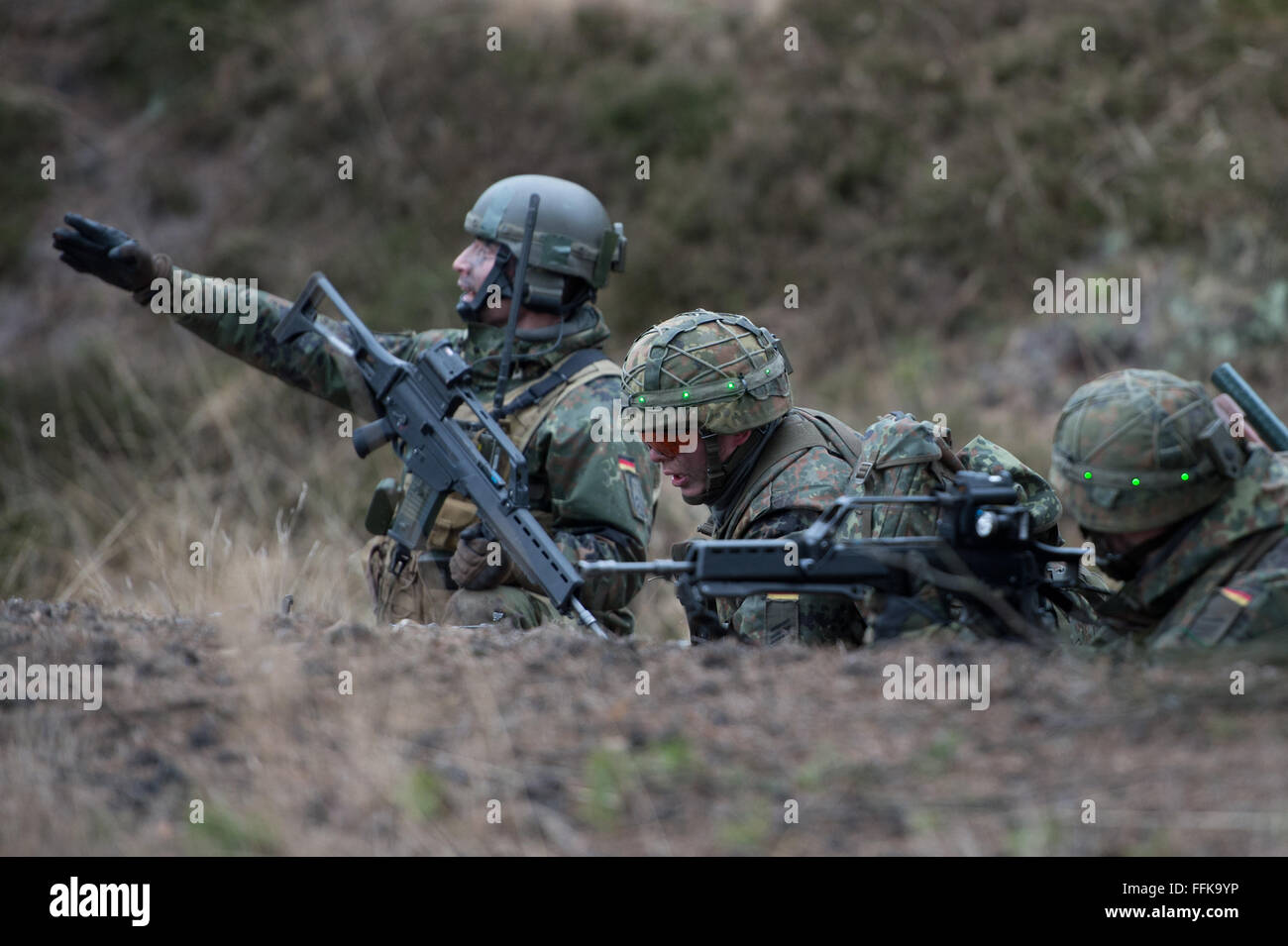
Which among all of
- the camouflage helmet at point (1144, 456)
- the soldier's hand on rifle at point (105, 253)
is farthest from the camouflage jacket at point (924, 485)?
the soldier's hand on rifle at point (105, 253)

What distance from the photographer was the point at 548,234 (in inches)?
236

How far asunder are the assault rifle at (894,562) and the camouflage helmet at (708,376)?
988 millimetres

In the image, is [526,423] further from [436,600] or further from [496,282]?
[436,600]

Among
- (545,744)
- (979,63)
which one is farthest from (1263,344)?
(545,744)

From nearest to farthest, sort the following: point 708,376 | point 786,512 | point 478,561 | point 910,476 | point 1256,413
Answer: point 1256,413 < point 910,476 < point 786,512 < point 708,376 < point 478,561

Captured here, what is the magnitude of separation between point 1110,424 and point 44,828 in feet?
9.39

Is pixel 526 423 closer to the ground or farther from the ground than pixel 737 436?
farther from the ground

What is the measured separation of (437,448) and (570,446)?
0.52 metres

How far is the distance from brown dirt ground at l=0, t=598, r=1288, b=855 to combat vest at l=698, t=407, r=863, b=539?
3.46 ft

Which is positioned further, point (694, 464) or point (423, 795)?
point (694, 464)

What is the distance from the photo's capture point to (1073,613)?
4.62 metres

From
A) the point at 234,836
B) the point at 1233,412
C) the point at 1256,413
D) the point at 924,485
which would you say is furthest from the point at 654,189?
the point at 234,836

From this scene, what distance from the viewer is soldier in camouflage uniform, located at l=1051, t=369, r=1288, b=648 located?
3.79 m

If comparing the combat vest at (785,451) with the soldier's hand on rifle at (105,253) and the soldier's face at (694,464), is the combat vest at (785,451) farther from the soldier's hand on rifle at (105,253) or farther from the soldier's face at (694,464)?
the soldier's hand on rifle at (105,253)
